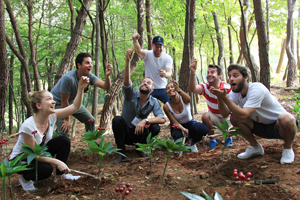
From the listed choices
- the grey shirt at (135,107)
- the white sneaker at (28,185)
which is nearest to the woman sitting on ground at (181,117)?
the grey shirt at (135,107)

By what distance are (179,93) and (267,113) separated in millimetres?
1338

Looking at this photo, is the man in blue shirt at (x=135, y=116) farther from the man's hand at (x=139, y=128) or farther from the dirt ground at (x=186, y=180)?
the dirt ground at (x=186, y=180)

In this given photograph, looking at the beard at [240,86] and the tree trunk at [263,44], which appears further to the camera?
the tree trunk at [263,44]

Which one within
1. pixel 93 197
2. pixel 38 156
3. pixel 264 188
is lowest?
pixel 93 197

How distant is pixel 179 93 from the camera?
3.55m

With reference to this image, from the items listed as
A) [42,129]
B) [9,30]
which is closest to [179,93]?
[42,129]

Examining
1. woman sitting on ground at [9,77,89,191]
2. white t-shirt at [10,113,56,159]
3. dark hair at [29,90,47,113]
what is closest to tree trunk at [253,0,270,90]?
woman sitting on ground at [9,77,89,191]

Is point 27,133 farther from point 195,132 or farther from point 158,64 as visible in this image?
point 158,64

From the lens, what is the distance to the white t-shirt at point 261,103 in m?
2.59

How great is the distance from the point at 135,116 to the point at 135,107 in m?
0.17

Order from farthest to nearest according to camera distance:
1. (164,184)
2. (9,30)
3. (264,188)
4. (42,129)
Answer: (9,30) < (42,129) < (164,184) < (264,188)

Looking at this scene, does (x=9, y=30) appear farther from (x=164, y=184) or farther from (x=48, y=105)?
(x=164, y=184)

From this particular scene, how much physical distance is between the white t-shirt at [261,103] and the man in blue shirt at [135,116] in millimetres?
1399

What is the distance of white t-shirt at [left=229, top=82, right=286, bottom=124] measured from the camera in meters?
2.59
